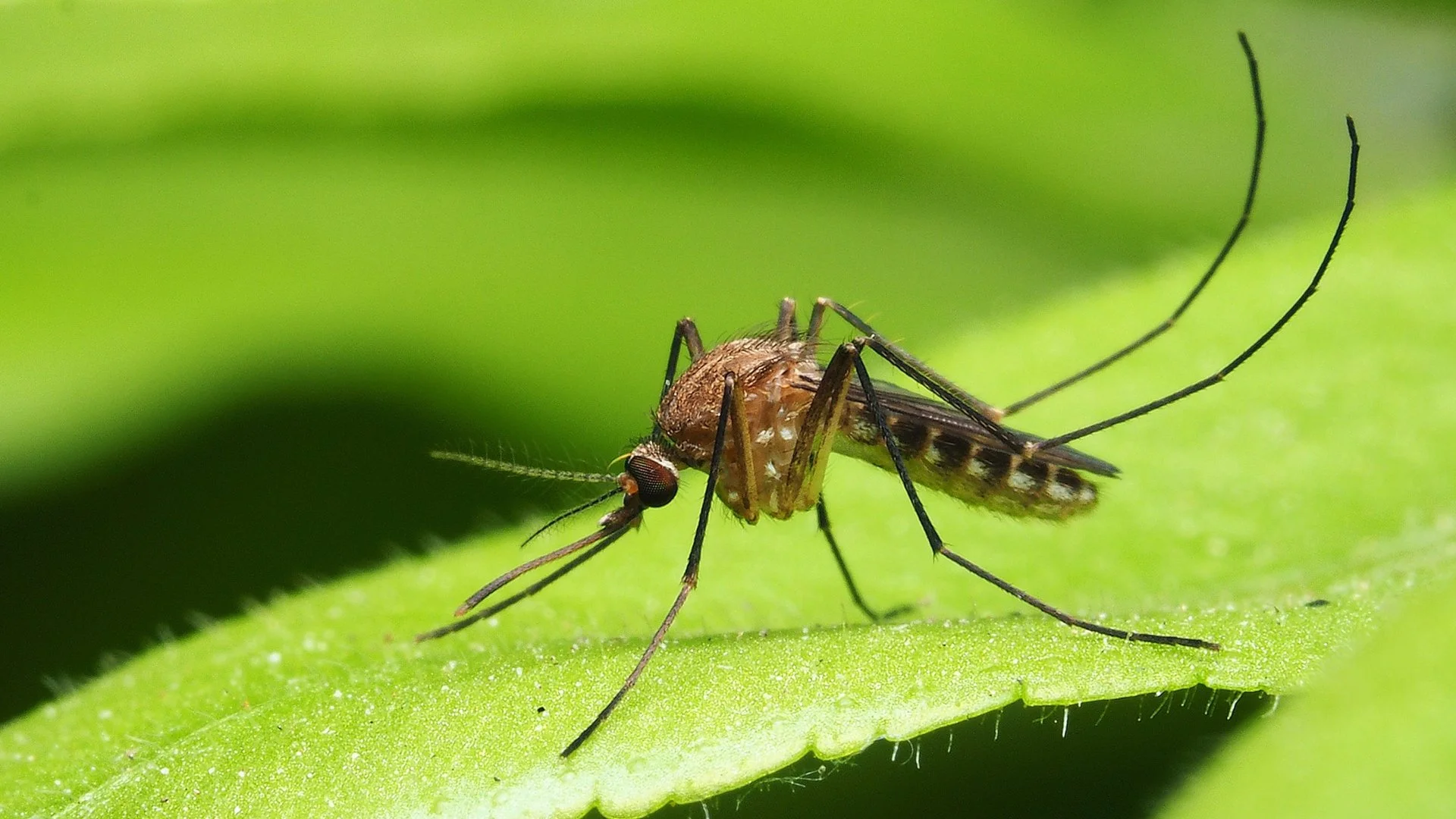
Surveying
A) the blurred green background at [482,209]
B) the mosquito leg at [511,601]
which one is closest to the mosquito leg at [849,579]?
the mosquito leg at [511,601]

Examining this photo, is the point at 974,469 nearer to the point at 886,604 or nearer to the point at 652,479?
the point at 886,604

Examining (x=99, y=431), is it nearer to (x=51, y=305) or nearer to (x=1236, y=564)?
(x=51, y=305)

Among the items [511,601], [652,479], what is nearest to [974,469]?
[652,479]

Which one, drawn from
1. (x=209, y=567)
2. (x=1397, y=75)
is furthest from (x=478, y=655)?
(x=1397, y=75)

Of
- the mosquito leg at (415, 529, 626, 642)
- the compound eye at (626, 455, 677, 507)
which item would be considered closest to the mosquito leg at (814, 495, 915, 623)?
the compound eye at (626, 455, 677, 507)

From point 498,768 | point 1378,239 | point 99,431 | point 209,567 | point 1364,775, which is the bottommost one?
point 209,567

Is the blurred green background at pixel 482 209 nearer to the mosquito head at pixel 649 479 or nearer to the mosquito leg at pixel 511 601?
the mosquito leg at pixel 511 601

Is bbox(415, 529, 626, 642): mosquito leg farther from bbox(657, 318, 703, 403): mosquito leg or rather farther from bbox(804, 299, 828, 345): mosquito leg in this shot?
bbox(804, 299, 828, 345): mosquito leg
